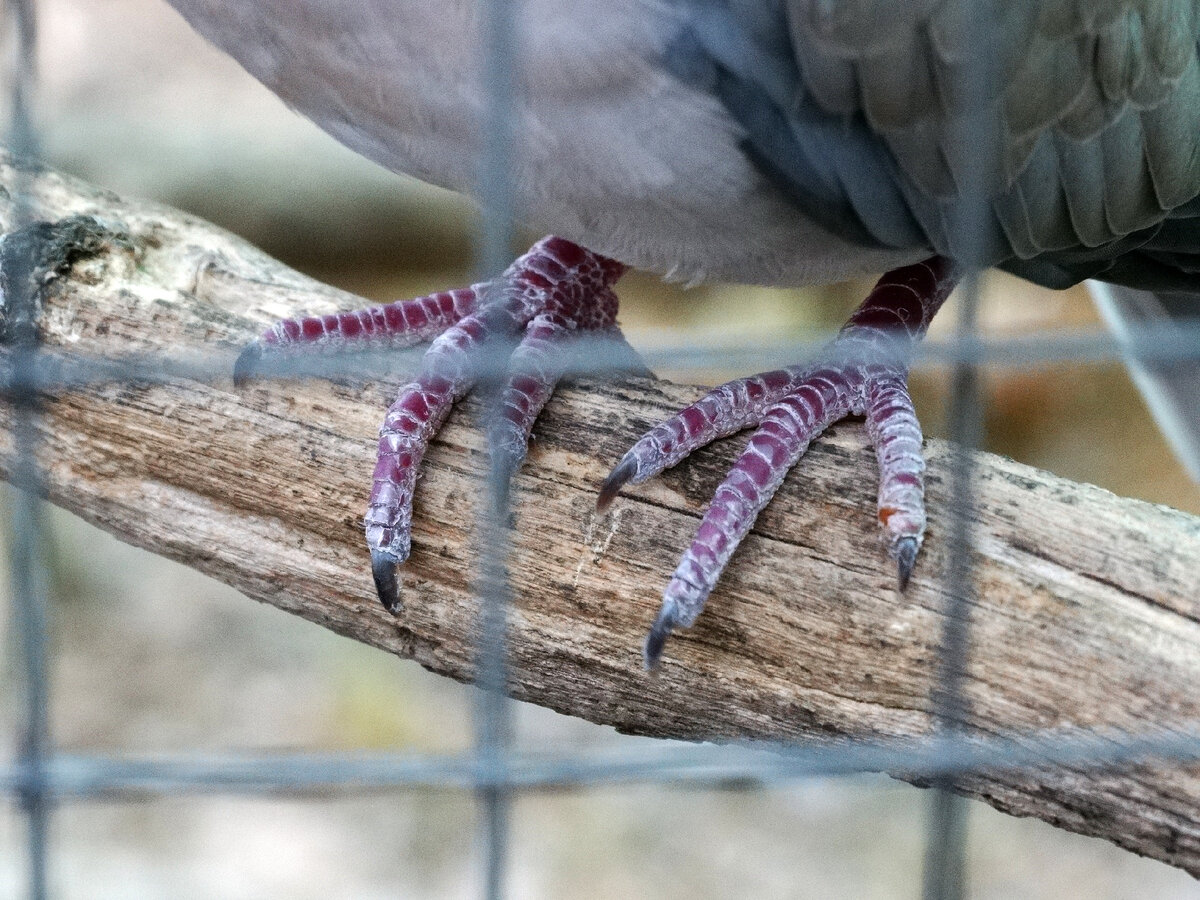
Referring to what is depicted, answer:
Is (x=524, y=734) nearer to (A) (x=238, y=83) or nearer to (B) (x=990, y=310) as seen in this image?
(B) (x=990, y=310)

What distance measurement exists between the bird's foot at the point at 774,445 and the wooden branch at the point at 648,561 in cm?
3

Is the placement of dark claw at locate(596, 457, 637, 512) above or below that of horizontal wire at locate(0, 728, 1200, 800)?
above

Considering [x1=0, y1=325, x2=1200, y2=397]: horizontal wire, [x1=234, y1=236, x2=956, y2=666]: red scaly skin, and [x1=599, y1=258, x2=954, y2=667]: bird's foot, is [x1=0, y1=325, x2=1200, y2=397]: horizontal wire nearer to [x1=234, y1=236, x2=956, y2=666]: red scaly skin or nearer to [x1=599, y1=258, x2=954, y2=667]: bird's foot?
[x1=234, y1=236, x2=956, y2=666]: red scaly skin

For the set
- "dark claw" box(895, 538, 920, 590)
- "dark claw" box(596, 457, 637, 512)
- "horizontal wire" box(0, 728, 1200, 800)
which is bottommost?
"horizontal wire" box(0, 728, 1200, 800)

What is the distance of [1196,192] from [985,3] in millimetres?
555

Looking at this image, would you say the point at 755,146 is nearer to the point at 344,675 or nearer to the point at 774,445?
the point at 774,445

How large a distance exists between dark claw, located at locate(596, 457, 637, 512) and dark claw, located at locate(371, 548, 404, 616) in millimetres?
217

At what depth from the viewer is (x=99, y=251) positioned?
1.57 m

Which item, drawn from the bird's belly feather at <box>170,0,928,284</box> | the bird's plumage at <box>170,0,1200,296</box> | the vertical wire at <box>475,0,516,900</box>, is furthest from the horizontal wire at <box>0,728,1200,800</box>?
the bird's belly feather at <box>170,0,928,284</box>

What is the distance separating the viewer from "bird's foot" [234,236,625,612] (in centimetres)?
133

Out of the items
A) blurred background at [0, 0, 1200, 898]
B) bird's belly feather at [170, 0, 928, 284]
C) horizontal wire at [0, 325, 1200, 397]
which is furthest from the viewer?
blurred background at [0, 0, 1200, 898]

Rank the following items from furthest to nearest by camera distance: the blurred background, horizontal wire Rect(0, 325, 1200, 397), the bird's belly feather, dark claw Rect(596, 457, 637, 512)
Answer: the blurred background
dark claw Rect(596, 457, 637, 512)
the bird's belly feather
horizontal wire Rect(0, 325, 1200, 397)

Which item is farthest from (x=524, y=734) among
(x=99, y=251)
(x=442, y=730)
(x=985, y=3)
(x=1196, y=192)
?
(x=985, y=3)

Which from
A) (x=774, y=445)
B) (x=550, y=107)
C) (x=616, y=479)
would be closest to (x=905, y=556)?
(x=774, y=445)
